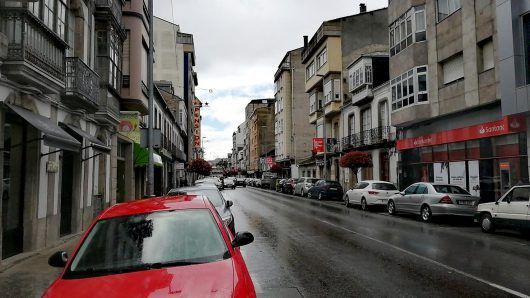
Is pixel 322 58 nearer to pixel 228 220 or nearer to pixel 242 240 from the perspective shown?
pixel 228 220

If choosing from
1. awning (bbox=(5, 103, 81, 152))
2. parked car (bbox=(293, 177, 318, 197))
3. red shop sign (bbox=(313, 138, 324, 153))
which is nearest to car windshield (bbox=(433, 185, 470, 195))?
awning (bbox=(5, 103, 81, 152))

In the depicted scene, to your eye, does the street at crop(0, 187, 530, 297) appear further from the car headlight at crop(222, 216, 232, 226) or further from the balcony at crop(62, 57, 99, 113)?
the balcony at crop(62, 57, 99, 113)

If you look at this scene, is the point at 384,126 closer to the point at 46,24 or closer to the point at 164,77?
the point at 46,24

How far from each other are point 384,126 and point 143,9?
18358 millimetres

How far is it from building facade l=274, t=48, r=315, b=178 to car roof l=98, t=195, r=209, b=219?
179 ft

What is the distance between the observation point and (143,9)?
20.9 m

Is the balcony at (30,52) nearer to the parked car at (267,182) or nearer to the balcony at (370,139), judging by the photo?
the balcony at (370,139)

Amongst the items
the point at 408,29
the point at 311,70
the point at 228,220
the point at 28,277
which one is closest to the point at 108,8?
the point at 228,220

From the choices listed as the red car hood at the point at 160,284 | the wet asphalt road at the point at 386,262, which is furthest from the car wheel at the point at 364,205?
the red car hood at the point at 160,284

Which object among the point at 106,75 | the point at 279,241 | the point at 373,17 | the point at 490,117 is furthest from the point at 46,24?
the point at 373,17

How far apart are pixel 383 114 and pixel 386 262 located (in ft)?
80.6

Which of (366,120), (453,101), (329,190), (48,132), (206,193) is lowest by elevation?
(329,190)

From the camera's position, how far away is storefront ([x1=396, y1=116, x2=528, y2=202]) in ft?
57.9

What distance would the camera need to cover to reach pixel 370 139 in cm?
3288
